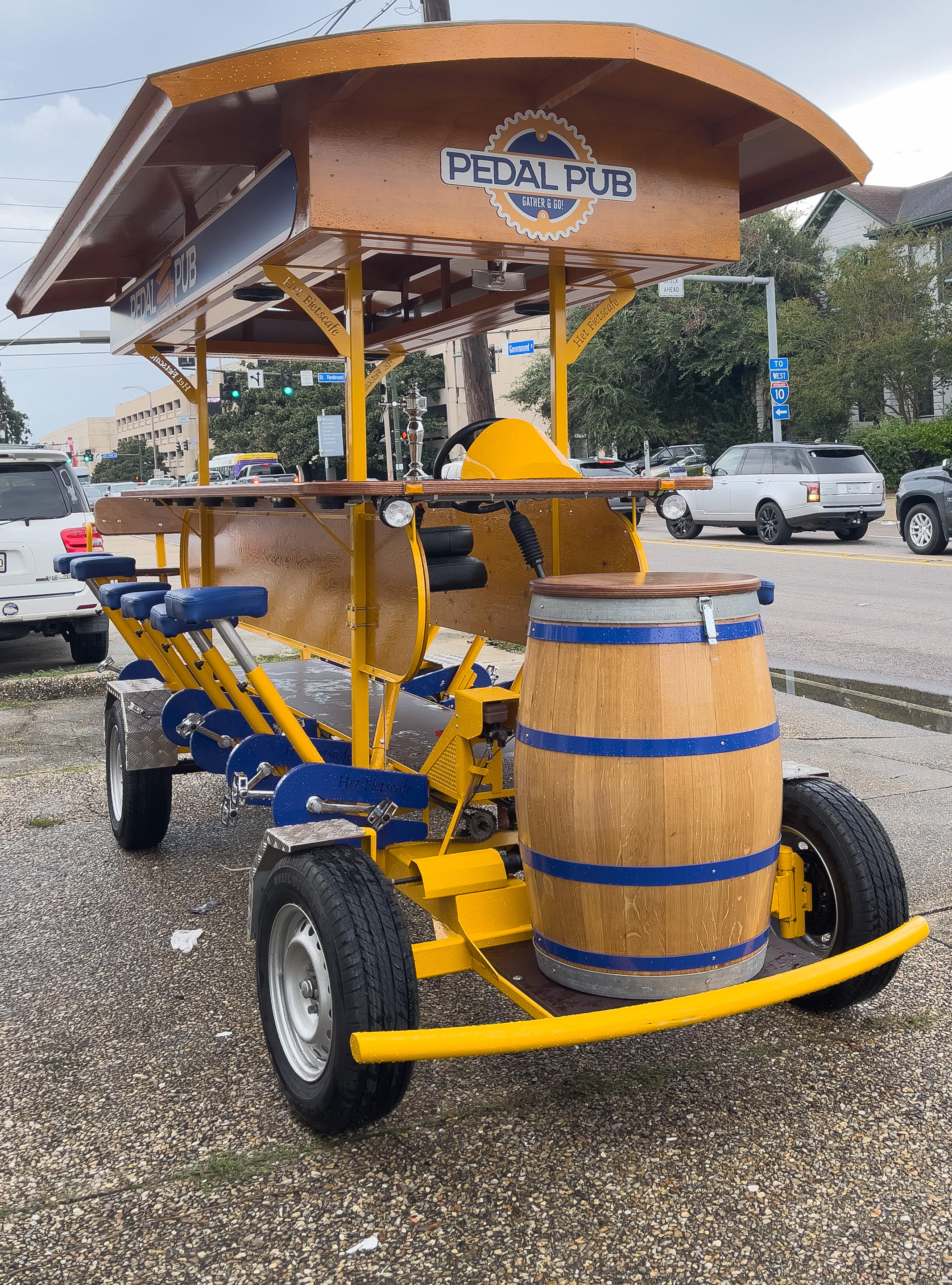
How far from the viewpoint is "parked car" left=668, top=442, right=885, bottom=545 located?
19.7 m

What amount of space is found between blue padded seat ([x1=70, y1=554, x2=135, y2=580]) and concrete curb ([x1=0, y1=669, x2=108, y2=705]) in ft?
11.8

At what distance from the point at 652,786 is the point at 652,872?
210 millimetres

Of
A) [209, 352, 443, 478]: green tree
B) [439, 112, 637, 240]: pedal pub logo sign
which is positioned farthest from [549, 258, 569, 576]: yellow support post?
[209, 352, 443, 478]: green tree

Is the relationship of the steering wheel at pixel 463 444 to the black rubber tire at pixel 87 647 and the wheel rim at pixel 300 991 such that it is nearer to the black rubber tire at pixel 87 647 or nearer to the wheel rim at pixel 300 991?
the wheel rim at pixel 300 991

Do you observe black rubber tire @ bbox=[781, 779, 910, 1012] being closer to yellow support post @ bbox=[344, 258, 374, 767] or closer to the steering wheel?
yellow support post @ bbox=[344, 258, 374, 767]

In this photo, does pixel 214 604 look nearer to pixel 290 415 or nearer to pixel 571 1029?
pixel 571 1029

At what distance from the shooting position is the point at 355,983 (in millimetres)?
2678

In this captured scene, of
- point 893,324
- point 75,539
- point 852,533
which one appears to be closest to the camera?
point 75,539

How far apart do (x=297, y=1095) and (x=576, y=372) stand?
39428 millimetres

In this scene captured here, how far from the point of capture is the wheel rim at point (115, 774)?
545 cm

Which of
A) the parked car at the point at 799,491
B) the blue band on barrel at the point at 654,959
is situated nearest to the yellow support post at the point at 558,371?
the blue band on barrel at the point at 654,959

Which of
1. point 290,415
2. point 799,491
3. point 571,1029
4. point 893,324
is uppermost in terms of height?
point 290,415

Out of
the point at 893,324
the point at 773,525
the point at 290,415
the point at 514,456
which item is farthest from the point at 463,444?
the point at 290,415

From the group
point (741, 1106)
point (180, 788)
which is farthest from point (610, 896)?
point (180, 788)
